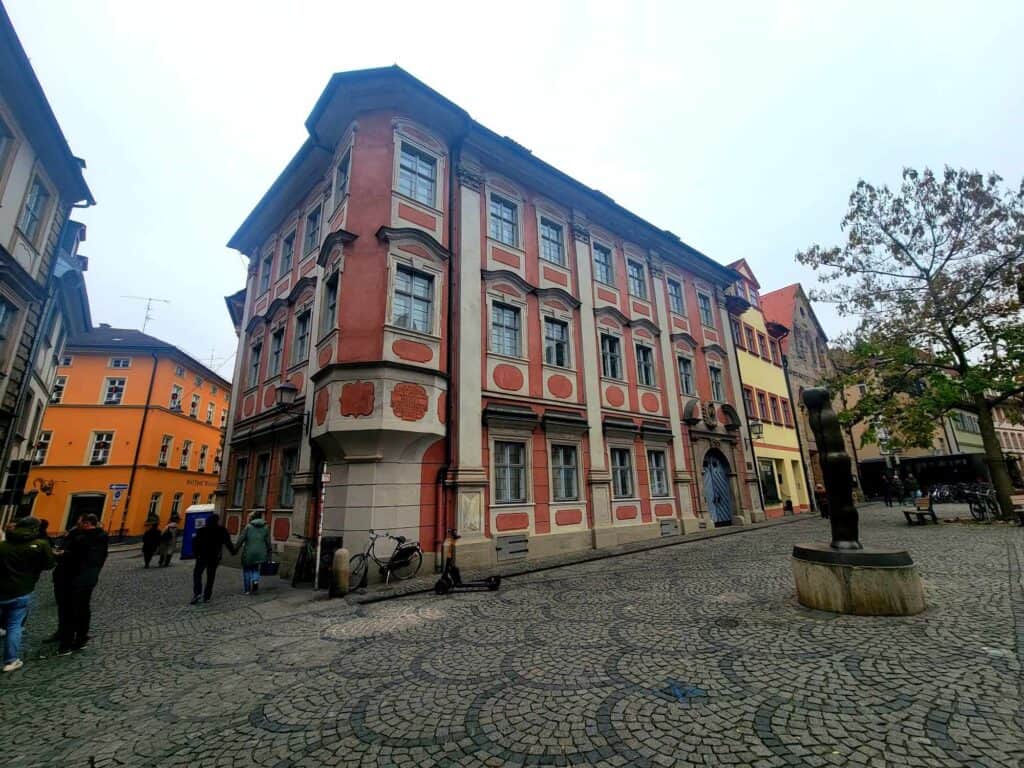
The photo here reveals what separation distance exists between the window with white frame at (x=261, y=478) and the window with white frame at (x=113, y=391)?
2227 cm

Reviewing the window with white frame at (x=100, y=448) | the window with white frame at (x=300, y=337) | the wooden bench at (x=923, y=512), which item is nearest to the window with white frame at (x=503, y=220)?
the window with white frame at (x=300, y=337)

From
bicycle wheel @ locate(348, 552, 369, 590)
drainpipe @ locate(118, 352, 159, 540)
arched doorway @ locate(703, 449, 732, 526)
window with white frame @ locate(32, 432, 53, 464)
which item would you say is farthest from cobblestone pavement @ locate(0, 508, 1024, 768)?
window with white frame @ locate(32, 432, 53, 464)

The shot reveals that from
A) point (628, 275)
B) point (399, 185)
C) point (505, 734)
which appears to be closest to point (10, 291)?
point (399, 185)

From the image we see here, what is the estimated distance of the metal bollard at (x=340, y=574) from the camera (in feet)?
27.6

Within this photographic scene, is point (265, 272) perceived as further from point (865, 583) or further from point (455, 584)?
point (865, 583)

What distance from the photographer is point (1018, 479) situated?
101ft

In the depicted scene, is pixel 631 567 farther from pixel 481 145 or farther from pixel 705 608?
pixel 481 145

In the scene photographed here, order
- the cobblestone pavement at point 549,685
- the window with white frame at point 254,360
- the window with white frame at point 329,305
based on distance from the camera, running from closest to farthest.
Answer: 1. the cobblestone pavement at point 549,685
2. the window with white frame at point 329,305
3. the window with white frame at point 254,360

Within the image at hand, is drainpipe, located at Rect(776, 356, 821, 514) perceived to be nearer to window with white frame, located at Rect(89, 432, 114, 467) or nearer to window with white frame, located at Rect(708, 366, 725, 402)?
window with white frame, located at Rect(708, 366, 725, 402)

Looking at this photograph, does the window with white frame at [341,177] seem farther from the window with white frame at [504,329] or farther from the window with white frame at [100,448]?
the window with white frame at [100,448]

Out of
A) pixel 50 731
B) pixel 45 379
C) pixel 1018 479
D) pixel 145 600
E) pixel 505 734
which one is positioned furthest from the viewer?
pixel 1018 479

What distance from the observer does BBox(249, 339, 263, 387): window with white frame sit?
55.5 ft

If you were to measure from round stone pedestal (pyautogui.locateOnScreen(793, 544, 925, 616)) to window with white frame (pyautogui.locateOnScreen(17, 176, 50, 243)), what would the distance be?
19.6 m

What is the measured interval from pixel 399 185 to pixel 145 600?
1106cm
